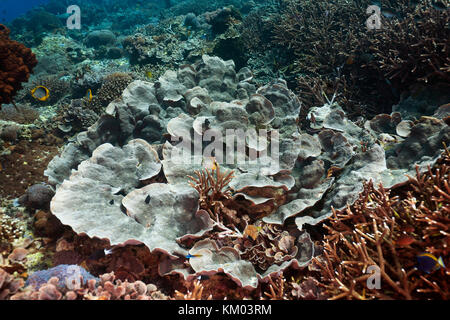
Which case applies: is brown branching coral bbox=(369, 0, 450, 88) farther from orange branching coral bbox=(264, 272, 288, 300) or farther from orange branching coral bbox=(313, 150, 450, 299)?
orange branching coral bbox=(264, 272, 288, 300)

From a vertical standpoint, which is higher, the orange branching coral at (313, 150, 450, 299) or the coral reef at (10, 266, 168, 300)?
the orange branching coral at (313, 150, 450, 299)

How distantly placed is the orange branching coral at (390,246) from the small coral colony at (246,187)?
1 centimetres

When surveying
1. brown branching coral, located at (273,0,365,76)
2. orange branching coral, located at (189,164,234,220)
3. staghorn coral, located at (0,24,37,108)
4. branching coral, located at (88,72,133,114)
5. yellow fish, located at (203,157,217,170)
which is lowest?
Answer: orange branching coral, located at (189,164,234,220)

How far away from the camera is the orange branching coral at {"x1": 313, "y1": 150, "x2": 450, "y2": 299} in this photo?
6.49 feet

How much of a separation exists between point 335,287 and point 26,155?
5.73m

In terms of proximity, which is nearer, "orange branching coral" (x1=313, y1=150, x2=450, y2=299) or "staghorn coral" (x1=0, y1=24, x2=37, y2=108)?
"orange branching coral" (x1=313, y1=150, x2=450, y2=299)

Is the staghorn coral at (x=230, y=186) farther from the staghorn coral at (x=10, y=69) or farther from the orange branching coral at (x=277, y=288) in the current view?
the staghorn coral at (x=10, y=69)

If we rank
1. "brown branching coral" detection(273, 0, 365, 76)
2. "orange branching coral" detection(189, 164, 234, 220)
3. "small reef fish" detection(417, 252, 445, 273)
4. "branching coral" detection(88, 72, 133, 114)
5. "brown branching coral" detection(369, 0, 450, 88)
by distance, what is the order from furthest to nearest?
"branching coral" detection(88, 72, 133, 114), "brown branching coral" detection(273, 0, 365, 76), "brown branching coral" detection(369, 0, 450, 88), "orange branching coral" detection(189, 164, 234, 220), "small reef fish" detection(417, 252, 445, 273)

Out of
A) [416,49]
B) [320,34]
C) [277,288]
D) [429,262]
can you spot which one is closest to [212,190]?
[277,288]

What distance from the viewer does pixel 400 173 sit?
292cm

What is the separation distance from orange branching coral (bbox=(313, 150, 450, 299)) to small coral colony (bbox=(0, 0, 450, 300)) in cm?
1

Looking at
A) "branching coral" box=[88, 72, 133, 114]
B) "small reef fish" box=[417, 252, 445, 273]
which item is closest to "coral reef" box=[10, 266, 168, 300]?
"small reef fish" box=[417, 252, 445, 273]

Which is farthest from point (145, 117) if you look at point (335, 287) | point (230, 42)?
point (230, 42)

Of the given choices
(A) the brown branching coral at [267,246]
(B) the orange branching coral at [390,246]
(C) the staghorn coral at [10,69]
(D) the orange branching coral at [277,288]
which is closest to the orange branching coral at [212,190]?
(A) the brown branching coral at [267,246]
